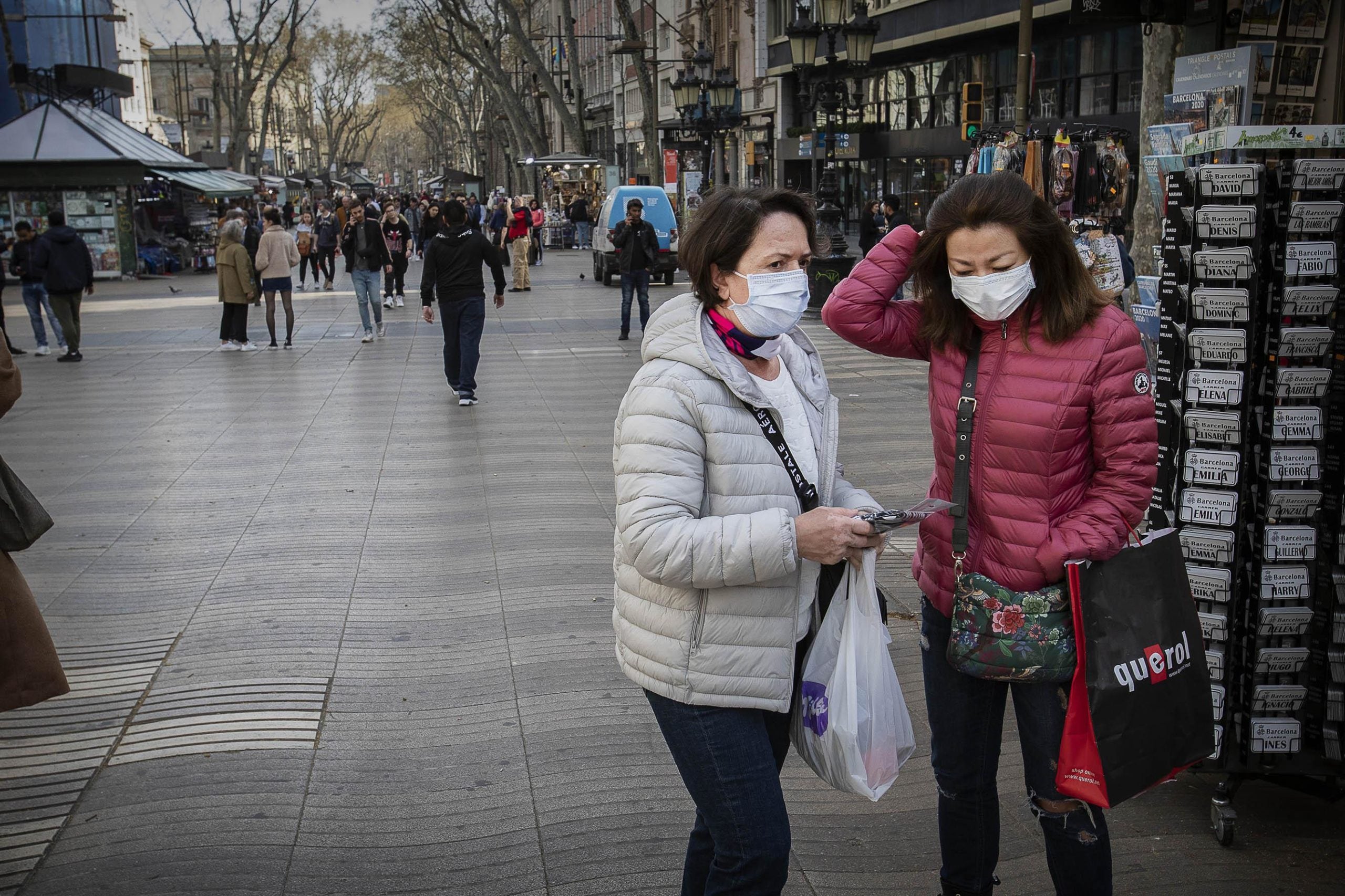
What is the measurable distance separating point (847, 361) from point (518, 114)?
35997mm

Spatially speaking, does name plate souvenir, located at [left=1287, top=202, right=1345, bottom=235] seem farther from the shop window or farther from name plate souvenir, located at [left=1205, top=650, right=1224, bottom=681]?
the shop window

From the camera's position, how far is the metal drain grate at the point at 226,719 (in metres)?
4.54

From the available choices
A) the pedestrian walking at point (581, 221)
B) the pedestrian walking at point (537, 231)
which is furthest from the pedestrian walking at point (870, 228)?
the pedestrian walking at point (581, 221)

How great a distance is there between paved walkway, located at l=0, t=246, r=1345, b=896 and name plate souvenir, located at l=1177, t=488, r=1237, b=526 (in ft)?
3.01

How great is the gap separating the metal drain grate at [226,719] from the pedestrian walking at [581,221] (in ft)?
120

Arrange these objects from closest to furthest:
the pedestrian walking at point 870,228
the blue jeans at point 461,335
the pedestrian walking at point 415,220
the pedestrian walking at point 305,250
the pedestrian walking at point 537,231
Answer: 1. the blue jeans at point 461,335
2. the pedestrian walking at point 870,228
3. the pedestrian walking at point 305,250
4. the pedestrian walking at point 537,231
5. the pedestrian walking at point 415,220

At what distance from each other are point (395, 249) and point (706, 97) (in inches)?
380

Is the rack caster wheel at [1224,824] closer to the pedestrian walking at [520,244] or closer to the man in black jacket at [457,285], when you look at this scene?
the man in black jacket at [457,285]

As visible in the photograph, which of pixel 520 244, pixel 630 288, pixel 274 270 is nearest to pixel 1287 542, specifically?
pixel 630 288

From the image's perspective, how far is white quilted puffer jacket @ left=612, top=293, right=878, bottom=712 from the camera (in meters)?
2.46

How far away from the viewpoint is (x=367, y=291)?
17.7 meters

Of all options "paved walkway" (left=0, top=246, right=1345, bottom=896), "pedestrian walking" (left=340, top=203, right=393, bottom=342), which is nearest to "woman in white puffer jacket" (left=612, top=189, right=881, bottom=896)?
"paved walkway" (left=0, top=246, right=1345, bottom=896)

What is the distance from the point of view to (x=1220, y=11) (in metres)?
8.15

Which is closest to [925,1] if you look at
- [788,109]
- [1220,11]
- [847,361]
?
[788,109]
